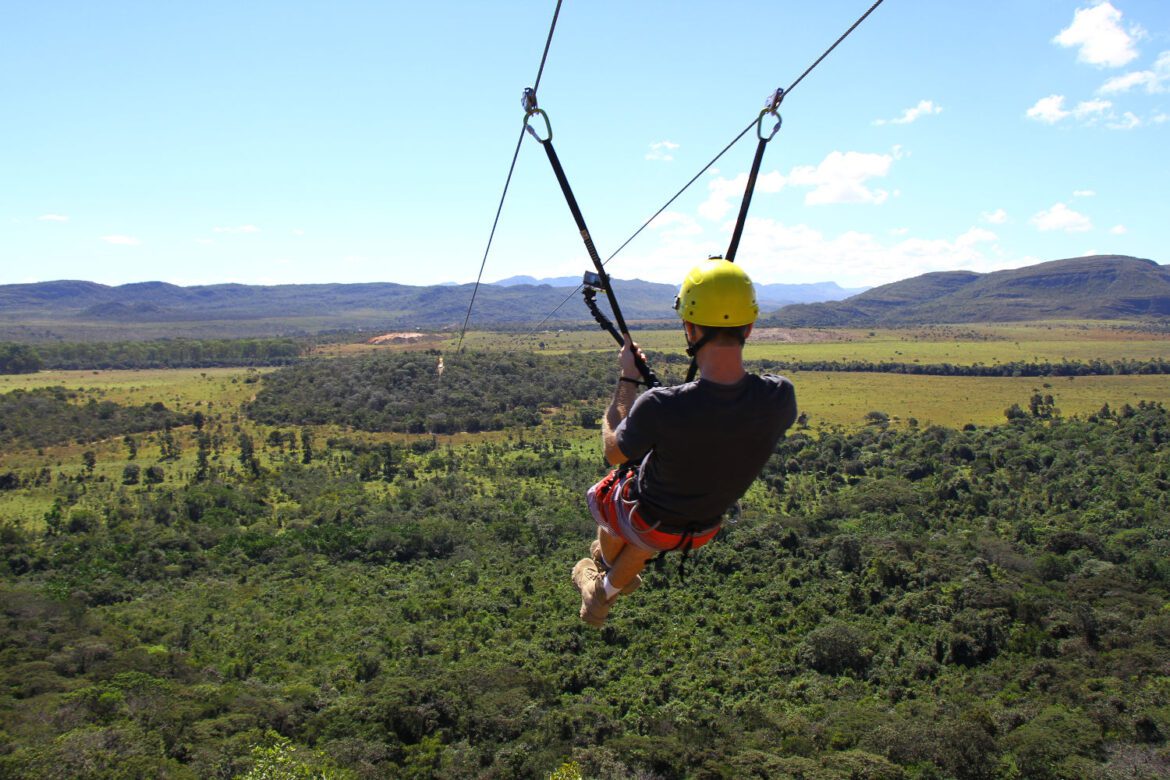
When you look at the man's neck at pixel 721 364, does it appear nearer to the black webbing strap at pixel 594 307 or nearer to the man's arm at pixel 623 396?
the man's arm at pixel 623 396

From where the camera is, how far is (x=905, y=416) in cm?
6619

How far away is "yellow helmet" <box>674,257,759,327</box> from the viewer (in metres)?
3.10

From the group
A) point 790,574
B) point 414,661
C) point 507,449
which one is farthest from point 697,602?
point 507,449

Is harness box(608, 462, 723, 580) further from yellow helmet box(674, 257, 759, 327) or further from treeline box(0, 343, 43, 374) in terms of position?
treeline box(0, 343, 43, 374)

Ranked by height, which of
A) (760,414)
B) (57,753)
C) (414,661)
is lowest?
(414,661)

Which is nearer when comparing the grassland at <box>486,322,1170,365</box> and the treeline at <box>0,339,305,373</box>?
the grassland at <box>486,322,1170,365</box>

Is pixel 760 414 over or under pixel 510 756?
over

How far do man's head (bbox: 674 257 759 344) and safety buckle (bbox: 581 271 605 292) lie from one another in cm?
107

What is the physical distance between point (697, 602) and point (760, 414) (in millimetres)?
30155

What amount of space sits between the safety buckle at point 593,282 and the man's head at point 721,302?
3.53 ft

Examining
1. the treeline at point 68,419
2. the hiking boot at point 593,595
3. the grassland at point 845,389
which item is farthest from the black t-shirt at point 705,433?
the treeline at point 68,419

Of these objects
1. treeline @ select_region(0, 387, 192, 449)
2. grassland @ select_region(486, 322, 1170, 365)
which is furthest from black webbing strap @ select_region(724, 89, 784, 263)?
grassland @ select_region(486, 322, 1170, 365)

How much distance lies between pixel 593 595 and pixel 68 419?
78586 millimetres

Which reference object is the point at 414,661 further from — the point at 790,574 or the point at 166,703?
the point at 790,574
